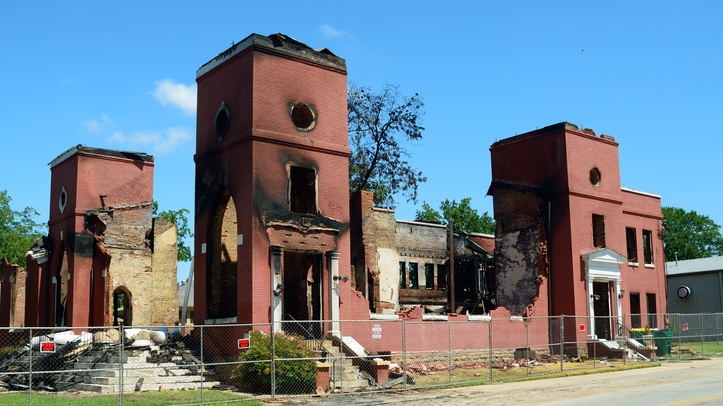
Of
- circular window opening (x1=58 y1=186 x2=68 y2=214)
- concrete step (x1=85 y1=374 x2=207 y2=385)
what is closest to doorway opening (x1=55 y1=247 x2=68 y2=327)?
circular window opening (x1=58 y1=186 x2=68 y2=214)

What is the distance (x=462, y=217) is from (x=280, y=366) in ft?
193

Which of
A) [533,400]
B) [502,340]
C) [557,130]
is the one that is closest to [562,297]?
[502,340]

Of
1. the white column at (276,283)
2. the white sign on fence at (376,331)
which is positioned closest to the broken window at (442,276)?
the white sign on fence at (376,331)

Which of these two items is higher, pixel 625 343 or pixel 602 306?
pixel 602 306

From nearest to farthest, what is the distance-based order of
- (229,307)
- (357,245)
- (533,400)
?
1. (533,400)
2. (229,307)
3. (357,245)

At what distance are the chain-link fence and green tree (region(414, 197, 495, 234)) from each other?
43.4 meters

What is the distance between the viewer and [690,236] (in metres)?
91.8

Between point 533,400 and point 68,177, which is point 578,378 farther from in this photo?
point 68,177

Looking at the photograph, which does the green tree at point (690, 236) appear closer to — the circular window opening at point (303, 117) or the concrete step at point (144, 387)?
the circular window opening at point (303, 117)

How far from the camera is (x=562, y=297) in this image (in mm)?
34031

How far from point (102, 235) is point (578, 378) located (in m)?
21.2

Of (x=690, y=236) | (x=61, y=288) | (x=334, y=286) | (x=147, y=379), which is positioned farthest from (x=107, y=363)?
(x=690, y=236)

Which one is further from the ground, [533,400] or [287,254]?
[287,254]

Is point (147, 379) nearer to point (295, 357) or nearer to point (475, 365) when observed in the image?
point (295, 357)
